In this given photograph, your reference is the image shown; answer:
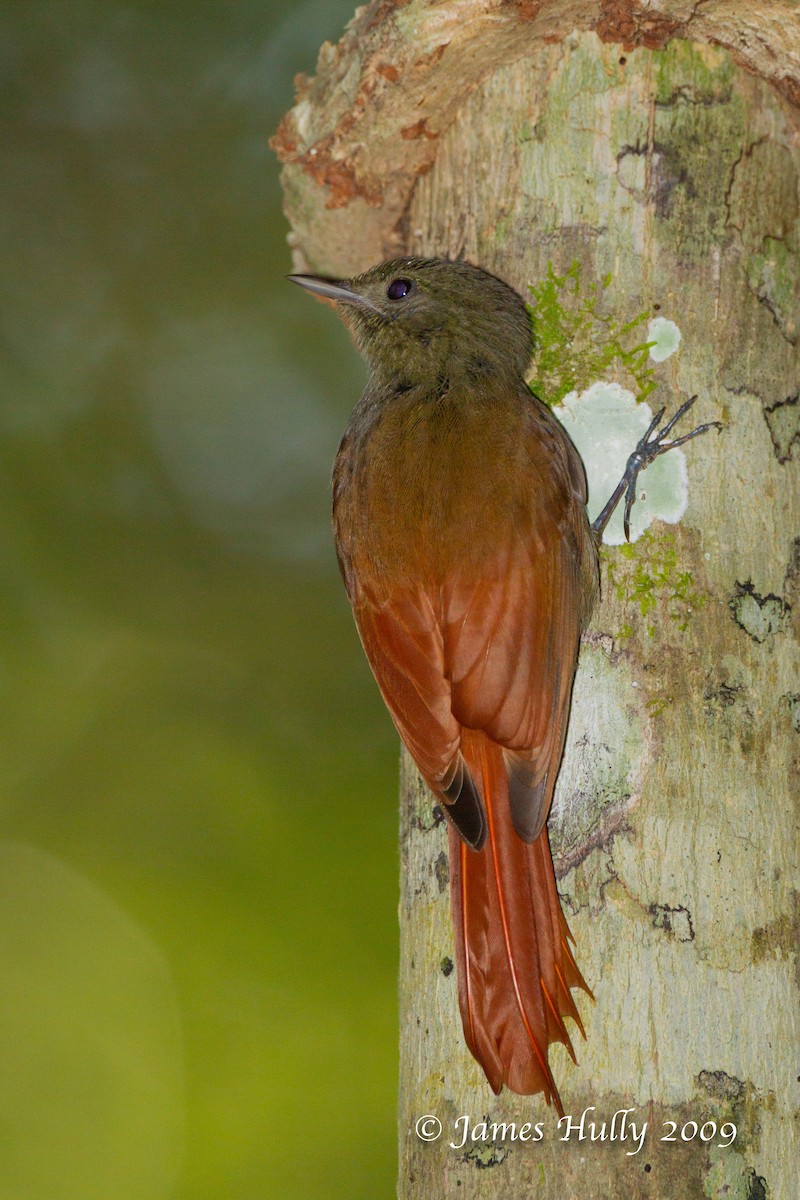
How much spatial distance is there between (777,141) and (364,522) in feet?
4.33

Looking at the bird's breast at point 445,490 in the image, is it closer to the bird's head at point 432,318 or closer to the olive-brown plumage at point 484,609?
the olive-brown plumage at point 484,609

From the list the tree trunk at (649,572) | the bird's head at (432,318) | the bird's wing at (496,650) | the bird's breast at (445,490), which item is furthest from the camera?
the bird's head at (432,318)

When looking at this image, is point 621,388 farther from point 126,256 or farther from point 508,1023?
point 126,256

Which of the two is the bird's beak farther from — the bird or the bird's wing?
the bird's wing

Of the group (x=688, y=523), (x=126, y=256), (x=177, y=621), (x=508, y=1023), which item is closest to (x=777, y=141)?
(x=688, y=523)

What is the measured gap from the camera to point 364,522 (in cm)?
262

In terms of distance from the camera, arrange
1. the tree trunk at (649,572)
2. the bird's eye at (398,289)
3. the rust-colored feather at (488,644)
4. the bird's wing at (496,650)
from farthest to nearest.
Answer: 1. the bird's eye at (398,289)
2. the bird's wing at (496,650)
3. the rust-colored feather at (488,644)
4. the tree trunk at (649,572)

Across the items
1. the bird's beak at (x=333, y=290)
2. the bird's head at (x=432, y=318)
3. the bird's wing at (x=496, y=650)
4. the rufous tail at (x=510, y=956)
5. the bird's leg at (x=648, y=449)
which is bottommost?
the rufous tail at (x=510, y=956)

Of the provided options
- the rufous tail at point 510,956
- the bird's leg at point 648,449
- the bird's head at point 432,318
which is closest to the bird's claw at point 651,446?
the bird's leg at point 648,449

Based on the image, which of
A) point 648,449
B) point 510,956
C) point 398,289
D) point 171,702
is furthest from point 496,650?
point 171,702

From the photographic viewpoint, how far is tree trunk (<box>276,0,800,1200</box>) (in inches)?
74.0

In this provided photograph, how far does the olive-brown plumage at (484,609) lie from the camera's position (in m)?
2.04

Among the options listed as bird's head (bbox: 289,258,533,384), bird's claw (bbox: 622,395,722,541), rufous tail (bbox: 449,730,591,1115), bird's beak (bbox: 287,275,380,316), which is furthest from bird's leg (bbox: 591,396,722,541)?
bird's beak (bbox: 287,275,380,316)

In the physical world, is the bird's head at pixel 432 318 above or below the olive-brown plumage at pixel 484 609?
above
